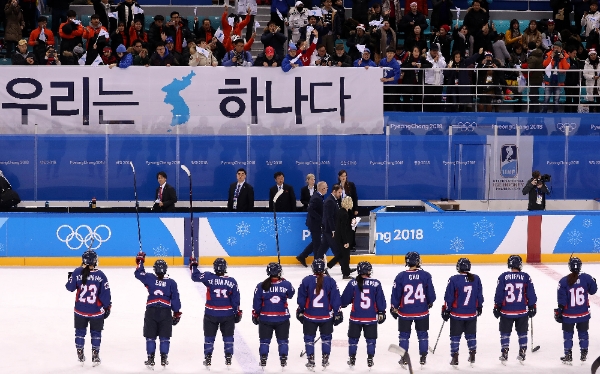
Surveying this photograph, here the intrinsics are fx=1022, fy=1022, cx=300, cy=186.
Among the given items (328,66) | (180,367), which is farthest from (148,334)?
(328,66)

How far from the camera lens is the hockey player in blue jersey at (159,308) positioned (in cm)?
1237

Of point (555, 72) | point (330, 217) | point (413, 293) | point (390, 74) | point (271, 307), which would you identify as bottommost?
point (271, 307)

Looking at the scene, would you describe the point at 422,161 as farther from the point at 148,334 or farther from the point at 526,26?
the point at 148,334

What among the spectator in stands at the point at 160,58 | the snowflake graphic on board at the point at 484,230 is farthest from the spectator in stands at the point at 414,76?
the spectator in stands at the point at 160,58

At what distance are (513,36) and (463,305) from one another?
527 inches

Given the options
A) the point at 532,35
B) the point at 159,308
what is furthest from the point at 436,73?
the point at 159,308

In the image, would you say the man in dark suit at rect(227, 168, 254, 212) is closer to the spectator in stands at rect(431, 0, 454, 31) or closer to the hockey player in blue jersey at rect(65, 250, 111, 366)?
the hockey player in blue jersey at rect(65, 250, 111, 366)

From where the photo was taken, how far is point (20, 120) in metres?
20.0

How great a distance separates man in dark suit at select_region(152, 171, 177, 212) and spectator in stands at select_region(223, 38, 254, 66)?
2.81m

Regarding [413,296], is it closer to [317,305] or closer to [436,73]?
[317,305]

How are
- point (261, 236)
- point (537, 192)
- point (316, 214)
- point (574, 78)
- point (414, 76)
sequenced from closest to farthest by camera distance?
1. point (316, 214)
2. point (261, 236)
3. point (537, 192)
4. point (414, 76)
5. point (574, 78)

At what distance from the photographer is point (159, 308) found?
1238 centimetres

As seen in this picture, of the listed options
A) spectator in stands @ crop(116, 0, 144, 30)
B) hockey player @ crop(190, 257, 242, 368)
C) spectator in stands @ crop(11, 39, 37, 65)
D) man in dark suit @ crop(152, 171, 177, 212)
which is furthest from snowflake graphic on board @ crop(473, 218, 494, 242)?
spectator in stands @ crop(11, 39, 37, 65)

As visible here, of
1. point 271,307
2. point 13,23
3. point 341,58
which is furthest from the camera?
point 13,23
